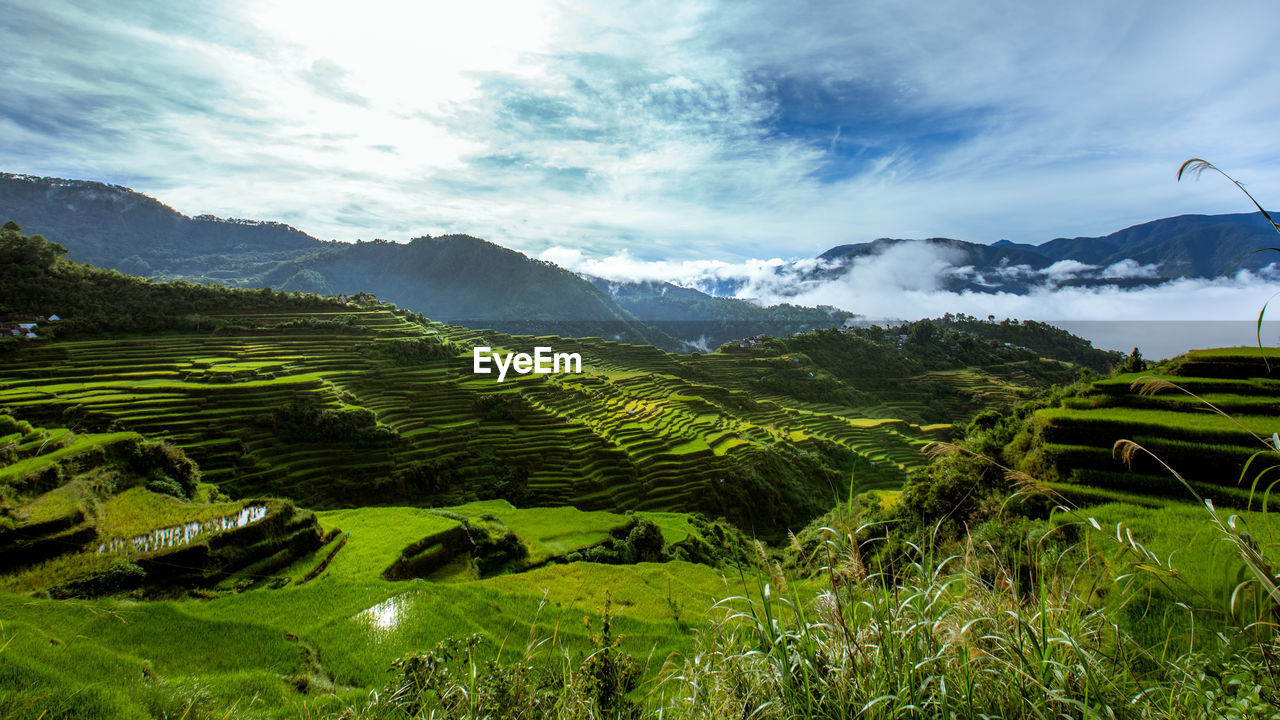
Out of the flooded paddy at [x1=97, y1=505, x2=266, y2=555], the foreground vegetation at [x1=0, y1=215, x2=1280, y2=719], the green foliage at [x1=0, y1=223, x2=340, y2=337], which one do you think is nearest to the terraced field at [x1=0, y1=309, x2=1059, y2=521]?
the foreground vegetation at [x1=0, y1=215, x2=1280, y2=719]

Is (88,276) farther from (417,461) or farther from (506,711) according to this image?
(506,711)

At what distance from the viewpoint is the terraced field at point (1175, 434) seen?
1126 cm

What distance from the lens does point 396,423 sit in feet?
102

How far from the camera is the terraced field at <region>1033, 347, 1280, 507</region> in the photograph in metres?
11.3

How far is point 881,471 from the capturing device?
3884 cm

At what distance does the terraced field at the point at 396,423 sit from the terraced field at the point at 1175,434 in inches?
241

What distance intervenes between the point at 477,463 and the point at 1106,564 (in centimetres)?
2943

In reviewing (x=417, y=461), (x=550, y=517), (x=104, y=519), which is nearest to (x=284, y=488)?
(x=417, y=461)

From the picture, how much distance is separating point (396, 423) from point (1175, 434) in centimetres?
3448

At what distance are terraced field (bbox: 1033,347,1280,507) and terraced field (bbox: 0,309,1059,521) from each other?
6124mm

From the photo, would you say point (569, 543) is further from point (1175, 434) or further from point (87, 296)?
point (87, 296)

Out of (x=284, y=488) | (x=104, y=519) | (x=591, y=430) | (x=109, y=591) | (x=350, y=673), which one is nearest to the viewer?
(x=350, y=673)

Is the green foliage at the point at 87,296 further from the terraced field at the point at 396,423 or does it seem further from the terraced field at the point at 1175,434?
the terraced field at the point at 1175,434

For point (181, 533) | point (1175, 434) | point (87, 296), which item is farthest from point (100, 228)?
point (1175, 434)
